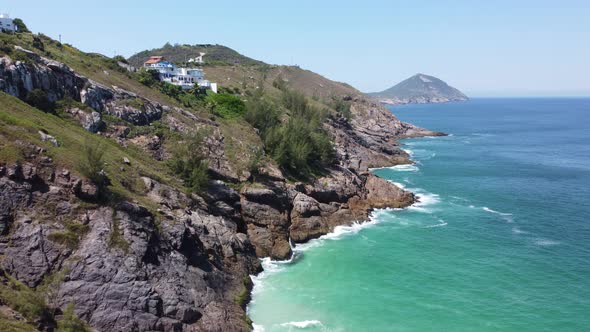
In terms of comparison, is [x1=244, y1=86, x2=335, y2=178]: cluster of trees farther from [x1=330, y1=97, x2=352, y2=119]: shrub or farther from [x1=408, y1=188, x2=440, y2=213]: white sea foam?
[x1=330, y1=97, x2=352, y2=119]: shrub

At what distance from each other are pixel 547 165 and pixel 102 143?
360ft

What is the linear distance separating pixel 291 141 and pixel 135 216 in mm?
38675

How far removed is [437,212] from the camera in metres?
79.7

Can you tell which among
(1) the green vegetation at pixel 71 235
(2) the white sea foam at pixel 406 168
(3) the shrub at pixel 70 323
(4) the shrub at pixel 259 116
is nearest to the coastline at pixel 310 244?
(3) the shrub at pixel 70 323

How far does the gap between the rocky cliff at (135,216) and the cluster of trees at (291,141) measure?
4548 mm

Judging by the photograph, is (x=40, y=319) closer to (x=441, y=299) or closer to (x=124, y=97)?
(x=441, y=299)

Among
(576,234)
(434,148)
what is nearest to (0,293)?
(576,234)

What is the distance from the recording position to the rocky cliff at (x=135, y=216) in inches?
1522

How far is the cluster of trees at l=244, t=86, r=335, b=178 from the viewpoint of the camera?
77062 millimetres

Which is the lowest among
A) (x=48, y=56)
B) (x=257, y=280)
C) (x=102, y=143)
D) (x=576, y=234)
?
(x=257, y=280)

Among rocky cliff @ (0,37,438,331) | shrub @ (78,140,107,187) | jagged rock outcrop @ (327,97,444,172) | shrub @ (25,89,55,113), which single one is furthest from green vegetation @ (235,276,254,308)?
jagged rock outcrop @ (327,97,444,172)

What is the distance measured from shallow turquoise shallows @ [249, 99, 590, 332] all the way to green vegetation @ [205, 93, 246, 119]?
34.7m

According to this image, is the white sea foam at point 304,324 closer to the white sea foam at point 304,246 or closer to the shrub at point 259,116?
the white sea foam at point 304,246

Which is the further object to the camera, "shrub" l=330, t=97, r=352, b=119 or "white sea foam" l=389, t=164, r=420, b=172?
"shrub" l=330, t=97, r=352, b=119
